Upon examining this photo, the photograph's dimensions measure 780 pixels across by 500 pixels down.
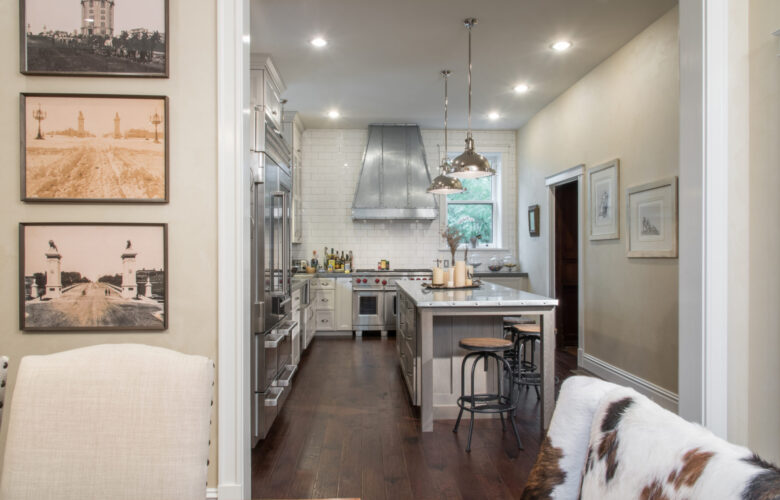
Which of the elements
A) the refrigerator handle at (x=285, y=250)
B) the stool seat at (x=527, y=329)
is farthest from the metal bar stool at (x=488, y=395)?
the refrigerator handle at (x=285, y=250)

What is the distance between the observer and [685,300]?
1970 millimetres

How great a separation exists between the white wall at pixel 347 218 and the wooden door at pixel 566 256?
1550 mm

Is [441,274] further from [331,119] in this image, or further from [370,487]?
[331,119]

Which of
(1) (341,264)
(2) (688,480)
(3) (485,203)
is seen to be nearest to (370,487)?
(2) (688,480)

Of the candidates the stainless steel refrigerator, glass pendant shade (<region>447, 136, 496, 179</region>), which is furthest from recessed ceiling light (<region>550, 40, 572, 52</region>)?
the stainless steel refrigerator

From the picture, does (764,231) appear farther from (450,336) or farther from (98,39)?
(98,39)

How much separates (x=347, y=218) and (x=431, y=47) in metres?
3.54

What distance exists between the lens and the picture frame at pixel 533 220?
6758 mm

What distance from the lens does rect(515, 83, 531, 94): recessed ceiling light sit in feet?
18.6

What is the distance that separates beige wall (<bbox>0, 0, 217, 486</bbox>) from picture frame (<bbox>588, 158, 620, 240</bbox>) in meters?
3.76

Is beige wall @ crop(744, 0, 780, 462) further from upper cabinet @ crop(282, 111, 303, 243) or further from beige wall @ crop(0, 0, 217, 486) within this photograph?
upper cabinet @ crop(282, 111, 303, 243)

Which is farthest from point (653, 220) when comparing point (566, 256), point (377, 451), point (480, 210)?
point (480, 210)

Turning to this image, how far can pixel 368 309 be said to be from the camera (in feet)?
23.6

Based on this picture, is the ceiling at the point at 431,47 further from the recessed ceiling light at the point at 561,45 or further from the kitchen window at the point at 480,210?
the kitchen window at the point at 480,210
